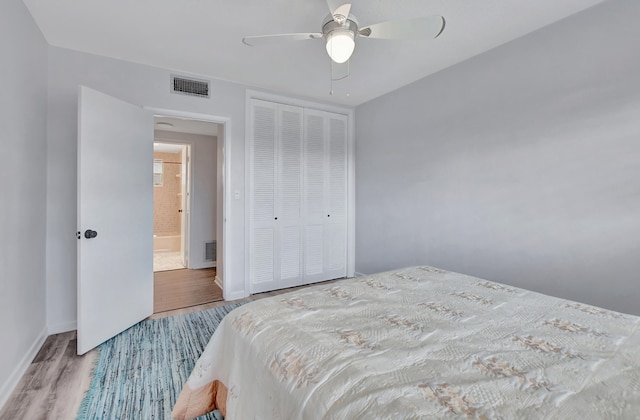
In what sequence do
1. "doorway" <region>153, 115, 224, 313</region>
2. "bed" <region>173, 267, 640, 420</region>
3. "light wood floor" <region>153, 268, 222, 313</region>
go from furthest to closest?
"doorway" <region>153, 115, 224, 313</region> → "light wood floor" <region>153, 268, 222, 313</region> → "bed" <region>173, 267, 640, 420</region>

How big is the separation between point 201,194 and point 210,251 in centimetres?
97

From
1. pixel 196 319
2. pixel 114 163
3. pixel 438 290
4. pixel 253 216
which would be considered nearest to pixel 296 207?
pixel 253 216

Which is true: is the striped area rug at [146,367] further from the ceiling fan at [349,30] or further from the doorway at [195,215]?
the ceiling fan at [349,30]

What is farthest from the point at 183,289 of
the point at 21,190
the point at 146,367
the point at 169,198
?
the point at 169,198

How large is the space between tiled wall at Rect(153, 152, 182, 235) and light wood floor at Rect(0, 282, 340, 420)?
492 cm

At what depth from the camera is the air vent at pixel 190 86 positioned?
295 cm

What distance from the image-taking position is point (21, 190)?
1.94 m

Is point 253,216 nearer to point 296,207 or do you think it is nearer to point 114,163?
point 296,207

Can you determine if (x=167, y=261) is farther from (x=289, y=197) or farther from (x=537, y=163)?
(x=537, y=163)

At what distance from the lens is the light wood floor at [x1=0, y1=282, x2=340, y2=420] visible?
160 cm

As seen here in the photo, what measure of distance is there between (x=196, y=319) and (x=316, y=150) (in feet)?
7.74

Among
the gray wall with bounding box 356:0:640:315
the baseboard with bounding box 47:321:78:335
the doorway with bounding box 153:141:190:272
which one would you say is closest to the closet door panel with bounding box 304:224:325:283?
the gray wall with bounding box 356:0:640:315

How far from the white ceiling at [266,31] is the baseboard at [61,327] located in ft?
7.63

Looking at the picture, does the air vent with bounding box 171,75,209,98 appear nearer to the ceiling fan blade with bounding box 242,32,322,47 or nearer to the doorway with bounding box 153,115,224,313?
the doorway with bounding box 153,115,224,313
